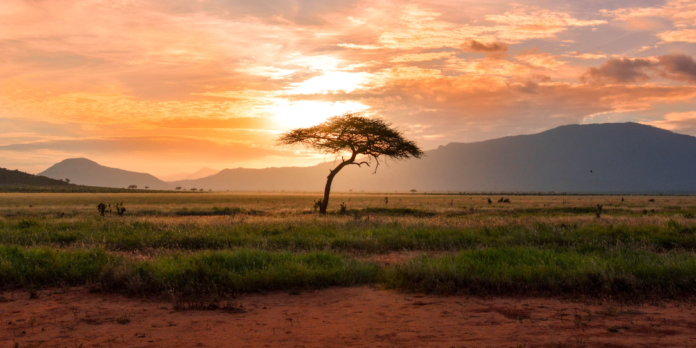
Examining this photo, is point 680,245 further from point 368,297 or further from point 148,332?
point 148,332

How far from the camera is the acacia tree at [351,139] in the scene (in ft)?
111

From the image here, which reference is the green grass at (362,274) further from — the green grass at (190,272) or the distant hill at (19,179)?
the distant hill at (19,179)

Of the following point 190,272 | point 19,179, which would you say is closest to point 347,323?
point 190,272

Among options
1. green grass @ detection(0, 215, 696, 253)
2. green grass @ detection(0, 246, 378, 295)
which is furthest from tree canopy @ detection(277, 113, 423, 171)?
green grass @ detection(0, 246, 378, 295)

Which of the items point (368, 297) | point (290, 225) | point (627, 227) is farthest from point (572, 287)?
point (290, 225)

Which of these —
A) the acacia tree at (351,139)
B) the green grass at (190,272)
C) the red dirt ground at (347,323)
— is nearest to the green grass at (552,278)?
the red dirt ground at (347,323)

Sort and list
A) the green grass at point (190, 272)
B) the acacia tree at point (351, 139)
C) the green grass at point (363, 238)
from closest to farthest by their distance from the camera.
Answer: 1. the green grass at point (190, 272)
2. the green grass at point (363, 238)
3. the acacia tree at point (351, 139)

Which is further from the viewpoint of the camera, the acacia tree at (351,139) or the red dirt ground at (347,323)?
the acacia tree at (351,139)

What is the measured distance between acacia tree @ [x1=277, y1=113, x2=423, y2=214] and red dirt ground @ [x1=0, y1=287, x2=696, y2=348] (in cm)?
2376

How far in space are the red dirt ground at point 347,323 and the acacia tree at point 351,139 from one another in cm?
2376

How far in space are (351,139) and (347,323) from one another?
26930mm

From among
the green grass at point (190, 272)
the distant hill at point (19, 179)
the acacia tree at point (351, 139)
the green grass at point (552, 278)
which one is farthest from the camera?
the distant hill at point (19, 179)

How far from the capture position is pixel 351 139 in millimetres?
34062

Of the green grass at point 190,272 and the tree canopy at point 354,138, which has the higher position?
the tree canopy at point 354,138
